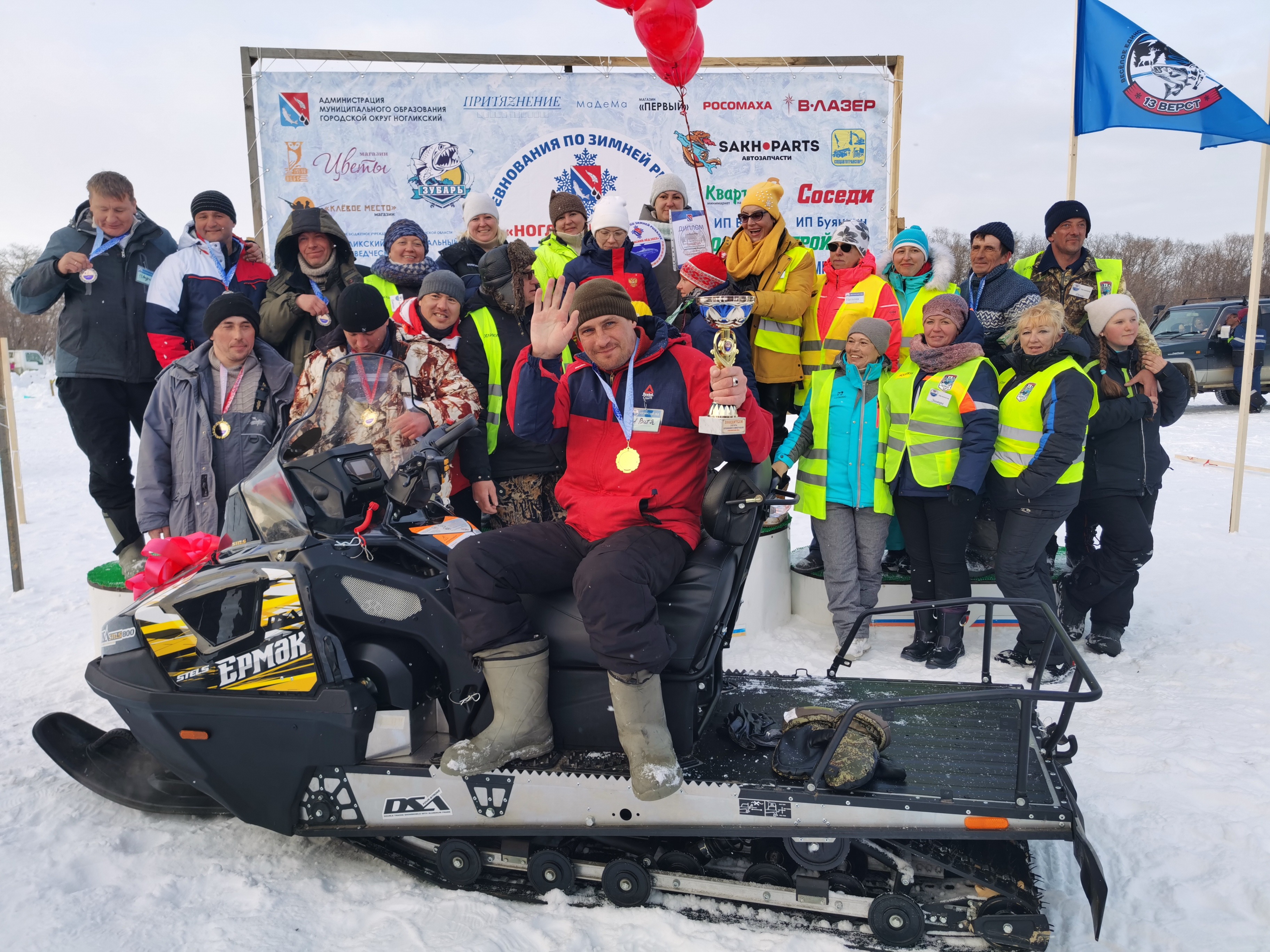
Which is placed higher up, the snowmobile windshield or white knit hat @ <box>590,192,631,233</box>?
white knit hat @ <box>590,192,631,233</box>

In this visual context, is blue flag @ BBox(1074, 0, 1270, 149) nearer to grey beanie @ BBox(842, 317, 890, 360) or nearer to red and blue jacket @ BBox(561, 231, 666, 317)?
grey beanie @ BBox(842, 317, 890, 360)

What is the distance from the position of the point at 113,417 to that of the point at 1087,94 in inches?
248

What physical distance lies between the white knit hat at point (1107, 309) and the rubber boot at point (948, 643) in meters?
1.64

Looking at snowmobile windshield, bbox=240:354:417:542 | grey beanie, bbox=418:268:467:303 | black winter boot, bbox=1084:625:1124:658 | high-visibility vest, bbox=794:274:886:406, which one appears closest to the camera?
snowmobile windshield, bbox=240:354:417:542

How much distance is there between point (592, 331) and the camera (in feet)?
8.25

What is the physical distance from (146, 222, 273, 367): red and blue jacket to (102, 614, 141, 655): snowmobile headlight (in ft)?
6.49

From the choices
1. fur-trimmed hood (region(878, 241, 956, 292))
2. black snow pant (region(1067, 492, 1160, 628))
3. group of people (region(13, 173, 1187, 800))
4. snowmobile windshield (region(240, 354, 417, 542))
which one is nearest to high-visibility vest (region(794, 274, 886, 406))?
group of people (region(13, 173, 1187, 800))

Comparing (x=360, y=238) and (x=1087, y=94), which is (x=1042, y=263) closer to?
(x=1087, y=94)

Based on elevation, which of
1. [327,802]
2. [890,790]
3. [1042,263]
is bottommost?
[327,802]

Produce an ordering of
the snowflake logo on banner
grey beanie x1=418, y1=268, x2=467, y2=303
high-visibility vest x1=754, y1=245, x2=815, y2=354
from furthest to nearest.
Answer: the snowflake logo on banner → high-visibility vest x1=754, y1=245, x2=815, y2=354 → grey beanie x1=418, y1=268, x2=467, y2=303

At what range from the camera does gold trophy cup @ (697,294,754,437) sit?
2.27m

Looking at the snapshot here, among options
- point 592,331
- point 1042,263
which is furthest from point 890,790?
point 1042,263

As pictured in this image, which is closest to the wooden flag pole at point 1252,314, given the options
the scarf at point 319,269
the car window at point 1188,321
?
the scarf at point 319,269

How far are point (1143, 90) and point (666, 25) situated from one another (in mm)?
3188
